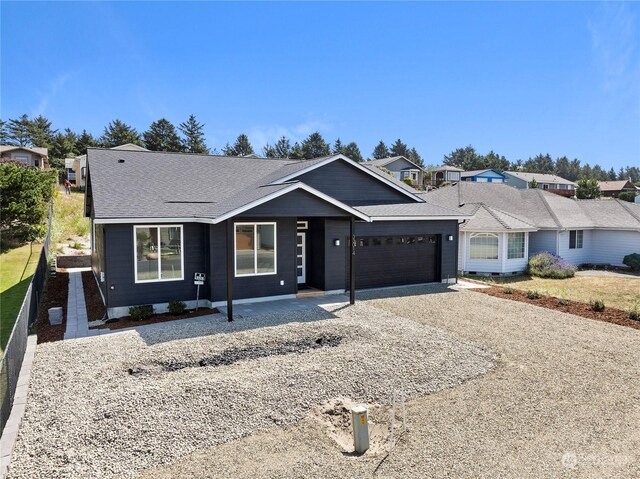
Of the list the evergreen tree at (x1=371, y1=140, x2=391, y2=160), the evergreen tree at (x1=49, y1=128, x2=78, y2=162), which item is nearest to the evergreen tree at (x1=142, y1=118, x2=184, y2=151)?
the evergreen tree at (x1=49, y1=128, x2=78, y2=162)

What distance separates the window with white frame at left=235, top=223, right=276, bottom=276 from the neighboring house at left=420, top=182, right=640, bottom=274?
35.6ft

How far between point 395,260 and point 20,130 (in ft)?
236

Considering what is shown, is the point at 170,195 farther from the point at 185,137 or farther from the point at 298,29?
the point at 185,137

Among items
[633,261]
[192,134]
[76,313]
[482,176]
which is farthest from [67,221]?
[482,176]

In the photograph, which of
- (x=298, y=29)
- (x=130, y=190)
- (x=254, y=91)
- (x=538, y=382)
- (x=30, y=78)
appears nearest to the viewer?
(x=538, y=382)

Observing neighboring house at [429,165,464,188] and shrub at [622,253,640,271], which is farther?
neighboring house at [429,165,464,188]

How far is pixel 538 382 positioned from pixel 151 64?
20494mm

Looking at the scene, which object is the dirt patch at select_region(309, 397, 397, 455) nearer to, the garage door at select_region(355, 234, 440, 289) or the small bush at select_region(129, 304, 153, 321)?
the small bush at select_region(129, 304, 153, 321)

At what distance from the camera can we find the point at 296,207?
12836 millimetres

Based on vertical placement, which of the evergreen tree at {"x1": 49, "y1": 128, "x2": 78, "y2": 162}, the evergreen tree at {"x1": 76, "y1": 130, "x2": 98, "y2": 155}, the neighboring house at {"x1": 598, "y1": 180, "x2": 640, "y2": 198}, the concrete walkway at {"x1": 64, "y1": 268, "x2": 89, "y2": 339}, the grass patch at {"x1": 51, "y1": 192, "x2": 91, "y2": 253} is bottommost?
the concrete walkway at {"x1": 64, "y1": 268, "x2": 89, "y2": 339}

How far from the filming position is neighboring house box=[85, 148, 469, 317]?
39.6ft

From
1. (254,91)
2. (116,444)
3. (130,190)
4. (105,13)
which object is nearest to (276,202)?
(130,190)

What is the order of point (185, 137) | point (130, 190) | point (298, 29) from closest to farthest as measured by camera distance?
point (130, 190) < point (298, 29) < point (185, 137)

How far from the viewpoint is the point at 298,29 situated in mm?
18453
